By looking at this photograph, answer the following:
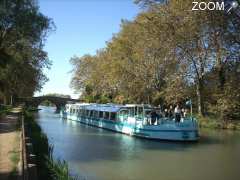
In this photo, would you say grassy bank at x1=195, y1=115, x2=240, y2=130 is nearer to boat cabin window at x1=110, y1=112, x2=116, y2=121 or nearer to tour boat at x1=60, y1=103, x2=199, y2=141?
tour boat at x1=60, y1=103, x2=199, y2=141

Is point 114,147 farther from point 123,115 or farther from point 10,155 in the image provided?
point 123,115

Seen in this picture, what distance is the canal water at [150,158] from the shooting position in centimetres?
1962

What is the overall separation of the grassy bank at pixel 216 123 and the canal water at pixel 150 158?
7883 mm

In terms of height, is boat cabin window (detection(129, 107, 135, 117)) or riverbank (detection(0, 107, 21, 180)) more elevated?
boat cabin window (detection(129, 107, 135, 117))

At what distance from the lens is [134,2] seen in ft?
125

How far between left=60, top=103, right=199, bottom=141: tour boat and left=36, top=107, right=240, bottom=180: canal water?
965 mm

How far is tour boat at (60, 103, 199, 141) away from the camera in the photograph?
32.8m

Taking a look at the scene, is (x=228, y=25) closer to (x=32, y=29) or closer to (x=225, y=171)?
(x=225, y=171)

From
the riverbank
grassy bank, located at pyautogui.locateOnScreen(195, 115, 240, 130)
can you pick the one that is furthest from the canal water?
grassy bank, located at pyautogui.locateOnScreen(195, 115, 240, 130)

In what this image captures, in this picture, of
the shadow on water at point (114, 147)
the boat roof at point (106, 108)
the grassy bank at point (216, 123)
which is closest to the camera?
the shadow on water at point (114, 147)

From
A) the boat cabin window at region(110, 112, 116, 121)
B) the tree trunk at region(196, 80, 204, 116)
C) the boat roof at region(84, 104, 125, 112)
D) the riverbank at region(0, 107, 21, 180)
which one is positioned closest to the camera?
the riverbank at region(0, 107, 21, 180)

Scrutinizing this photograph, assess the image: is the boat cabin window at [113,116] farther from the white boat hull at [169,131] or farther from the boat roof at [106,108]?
the white boat hull at [169,131]

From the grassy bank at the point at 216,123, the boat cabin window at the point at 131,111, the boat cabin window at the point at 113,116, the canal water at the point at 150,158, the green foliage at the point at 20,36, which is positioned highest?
the green foliage at the point at 20,36

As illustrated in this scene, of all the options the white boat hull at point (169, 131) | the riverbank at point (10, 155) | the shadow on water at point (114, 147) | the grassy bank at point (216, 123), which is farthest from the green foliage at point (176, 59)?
the riverbank at point (10, 155)
